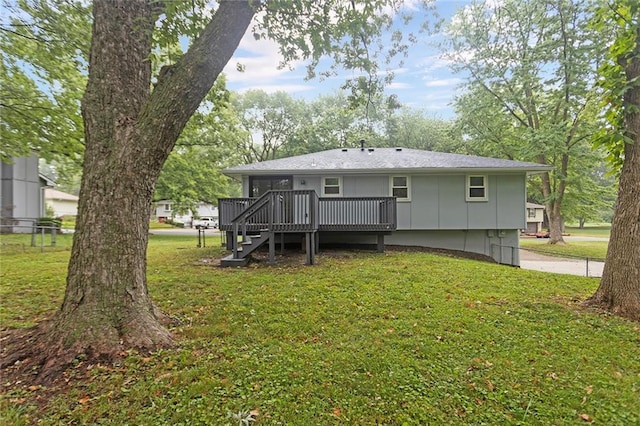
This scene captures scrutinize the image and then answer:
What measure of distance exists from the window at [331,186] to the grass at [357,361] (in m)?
6.18

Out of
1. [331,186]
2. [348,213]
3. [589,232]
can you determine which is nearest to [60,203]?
[331,186]

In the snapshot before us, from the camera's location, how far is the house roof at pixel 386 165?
1102 centimetres

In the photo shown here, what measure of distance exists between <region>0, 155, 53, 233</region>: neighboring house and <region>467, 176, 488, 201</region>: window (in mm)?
20027

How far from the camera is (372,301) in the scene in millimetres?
5062

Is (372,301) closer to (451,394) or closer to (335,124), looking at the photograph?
(451,394)

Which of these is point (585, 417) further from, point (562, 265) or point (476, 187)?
point (562, 265)

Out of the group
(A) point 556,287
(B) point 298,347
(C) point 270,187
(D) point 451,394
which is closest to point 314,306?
(B) point 298,347

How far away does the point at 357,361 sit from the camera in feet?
10.5

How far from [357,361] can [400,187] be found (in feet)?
30.4

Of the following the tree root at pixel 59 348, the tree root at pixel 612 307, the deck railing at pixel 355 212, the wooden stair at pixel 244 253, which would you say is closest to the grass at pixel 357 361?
the tree root at pixel 59 348

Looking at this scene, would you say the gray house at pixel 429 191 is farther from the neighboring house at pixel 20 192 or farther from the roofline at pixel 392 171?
the neighboring house at pixel 20 192

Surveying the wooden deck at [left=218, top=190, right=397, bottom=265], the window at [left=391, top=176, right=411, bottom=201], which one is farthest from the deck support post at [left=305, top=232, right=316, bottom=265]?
the window at [left=391, top=176, right=411, bottom=201]

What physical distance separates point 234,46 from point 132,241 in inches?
99.5

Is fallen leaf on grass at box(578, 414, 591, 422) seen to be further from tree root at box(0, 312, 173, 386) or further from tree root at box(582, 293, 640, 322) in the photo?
tree root at box(0, 312, 173, 386)
